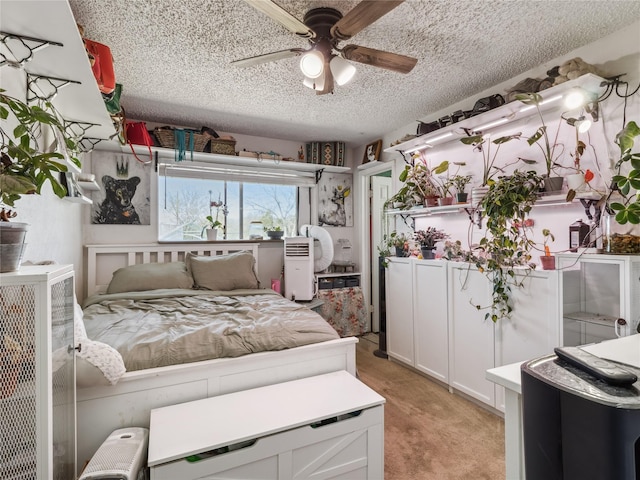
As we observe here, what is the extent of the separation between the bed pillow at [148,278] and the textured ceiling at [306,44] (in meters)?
1.50

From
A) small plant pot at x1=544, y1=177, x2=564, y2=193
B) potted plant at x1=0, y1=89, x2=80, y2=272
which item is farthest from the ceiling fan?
small plant pot at x1=544, y1=177, x2=564, y2=193

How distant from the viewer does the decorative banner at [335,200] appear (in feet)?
13.8

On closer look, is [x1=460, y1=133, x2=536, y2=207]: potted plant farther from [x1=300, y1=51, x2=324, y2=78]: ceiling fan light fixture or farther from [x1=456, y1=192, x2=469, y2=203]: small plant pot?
[x1=300, y1=51, x2=324, y2=78]: ceiling fan light fixture

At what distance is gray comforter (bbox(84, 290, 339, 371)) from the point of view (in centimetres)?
→ 162

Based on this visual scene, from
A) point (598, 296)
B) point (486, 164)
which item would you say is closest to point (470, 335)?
point (598, 296)

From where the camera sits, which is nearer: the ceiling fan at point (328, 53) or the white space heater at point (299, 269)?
the ceiling fan at point (328, 53)

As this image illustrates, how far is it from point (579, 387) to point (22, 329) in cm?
121

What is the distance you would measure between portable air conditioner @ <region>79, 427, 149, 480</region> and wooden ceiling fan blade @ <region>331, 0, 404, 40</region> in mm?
1961

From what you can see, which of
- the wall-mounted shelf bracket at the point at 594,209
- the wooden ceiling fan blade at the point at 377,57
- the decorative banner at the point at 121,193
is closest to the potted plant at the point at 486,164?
the wall-mounted shelf bracket at the point at 594,209

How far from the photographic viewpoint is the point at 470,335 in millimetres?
2439

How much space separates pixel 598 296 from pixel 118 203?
388 cm

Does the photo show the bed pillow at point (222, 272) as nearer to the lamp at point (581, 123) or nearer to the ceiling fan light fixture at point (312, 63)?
the ceiling fan light fixture at point (312, 63)

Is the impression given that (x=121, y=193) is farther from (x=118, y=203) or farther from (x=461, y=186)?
(x=461, y=186)

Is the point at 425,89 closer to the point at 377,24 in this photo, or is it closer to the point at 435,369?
the point at 377,24
